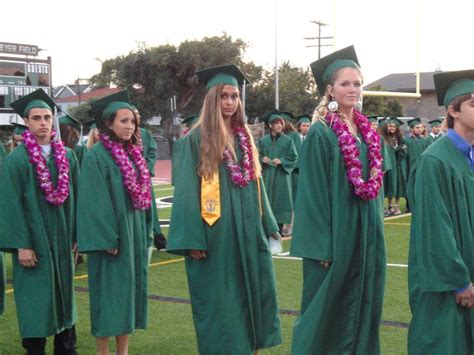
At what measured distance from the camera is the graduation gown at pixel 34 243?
5633 millimetres

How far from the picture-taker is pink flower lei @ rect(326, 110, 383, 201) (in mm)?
4531

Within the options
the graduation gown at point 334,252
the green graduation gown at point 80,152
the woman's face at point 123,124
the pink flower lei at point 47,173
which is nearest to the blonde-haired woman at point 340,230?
the graduation gown at point 334,252

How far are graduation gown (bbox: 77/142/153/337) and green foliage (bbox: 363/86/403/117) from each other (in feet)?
130

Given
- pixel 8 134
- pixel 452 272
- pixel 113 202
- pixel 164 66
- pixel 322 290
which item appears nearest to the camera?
pixel 452 272

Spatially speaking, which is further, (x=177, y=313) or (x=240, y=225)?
(x=177, y=313)

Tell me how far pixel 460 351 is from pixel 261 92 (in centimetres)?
4688

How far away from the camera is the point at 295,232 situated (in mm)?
4590

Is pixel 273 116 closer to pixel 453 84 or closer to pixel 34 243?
pixel 34 243

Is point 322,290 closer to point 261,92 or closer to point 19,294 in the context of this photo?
point 19,294

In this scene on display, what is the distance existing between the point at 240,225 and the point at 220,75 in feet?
3.36

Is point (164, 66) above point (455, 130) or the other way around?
above

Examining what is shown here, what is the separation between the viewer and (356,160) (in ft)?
14.9

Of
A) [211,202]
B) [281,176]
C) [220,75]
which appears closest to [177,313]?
[211,202]

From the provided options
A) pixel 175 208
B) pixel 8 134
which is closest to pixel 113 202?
pixel 175 208
